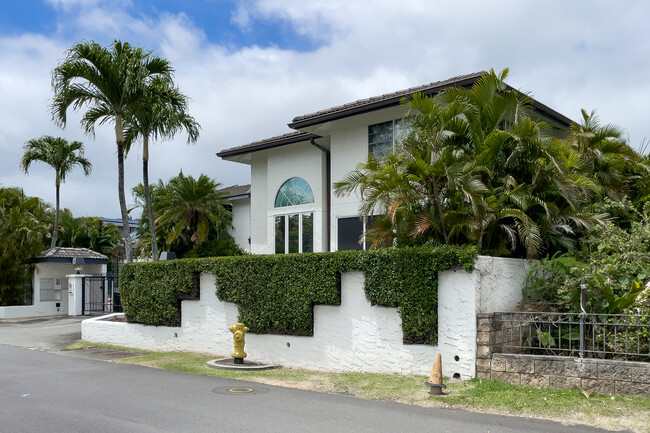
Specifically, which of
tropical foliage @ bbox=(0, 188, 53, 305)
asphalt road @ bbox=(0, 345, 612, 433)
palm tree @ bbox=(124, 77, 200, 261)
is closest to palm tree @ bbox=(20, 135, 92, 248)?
tropical foliage @ bbox=(0, 188, 53, 305)

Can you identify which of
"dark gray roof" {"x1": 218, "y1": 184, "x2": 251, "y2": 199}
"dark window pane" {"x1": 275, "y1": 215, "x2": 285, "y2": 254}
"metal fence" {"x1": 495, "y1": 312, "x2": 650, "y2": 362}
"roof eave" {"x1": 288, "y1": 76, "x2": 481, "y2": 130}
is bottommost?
"metal fence" {"x1": 495, "y1": 312, "x2": 650, "y2": 362}

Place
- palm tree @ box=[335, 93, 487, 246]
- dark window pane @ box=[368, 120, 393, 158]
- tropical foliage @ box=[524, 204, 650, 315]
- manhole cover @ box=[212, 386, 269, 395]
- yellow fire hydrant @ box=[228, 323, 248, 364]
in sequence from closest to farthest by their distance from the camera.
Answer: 1. tropical foliage @ box=[524, 204, 650, 315]
2. manhole cover @ box=[212, 386, 269, 395]
3. palm tree @ box=[335, 93, 487, 246]
4. yellow fire hydrant @ box=[228, 323, 248, 364]
5. dark window pane @ box=[368, 120, 393, 158]

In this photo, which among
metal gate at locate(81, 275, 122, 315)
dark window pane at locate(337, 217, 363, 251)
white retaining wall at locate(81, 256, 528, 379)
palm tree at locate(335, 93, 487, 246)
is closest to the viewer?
white retaining wall at locate(81, 256, 528, 379)

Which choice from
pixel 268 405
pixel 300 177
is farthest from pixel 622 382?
pixel 300 177

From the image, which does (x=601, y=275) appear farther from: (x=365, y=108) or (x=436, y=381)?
(x=365, y=108)

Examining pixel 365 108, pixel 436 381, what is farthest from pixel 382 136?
pixel 436 381

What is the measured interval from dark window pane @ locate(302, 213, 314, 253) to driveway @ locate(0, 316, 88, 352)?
7.96 m

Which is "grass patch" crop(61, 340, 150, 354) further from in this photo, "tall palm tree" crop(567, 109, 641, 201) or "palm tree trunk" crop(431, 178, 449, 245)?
"tall palm tree" crop(567, 109, 641, 201)

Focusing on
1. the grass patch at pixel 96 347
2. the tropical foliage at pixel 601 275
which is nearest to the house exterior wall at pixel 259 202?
the grass patch at pixel 96 347

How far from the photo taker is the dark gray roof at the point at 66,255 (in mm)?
26655

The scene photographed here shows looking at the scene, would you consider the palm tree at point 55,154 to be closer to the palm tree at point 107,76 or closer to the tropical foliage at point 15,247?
the tropical foliage at point 15,247

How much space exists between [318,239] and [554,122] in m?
8.07

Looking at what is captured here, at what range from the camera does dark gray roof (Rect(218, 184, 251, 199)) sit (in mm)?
27500

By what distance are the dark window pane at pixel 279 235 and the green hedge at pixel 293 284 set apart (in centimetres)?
522
